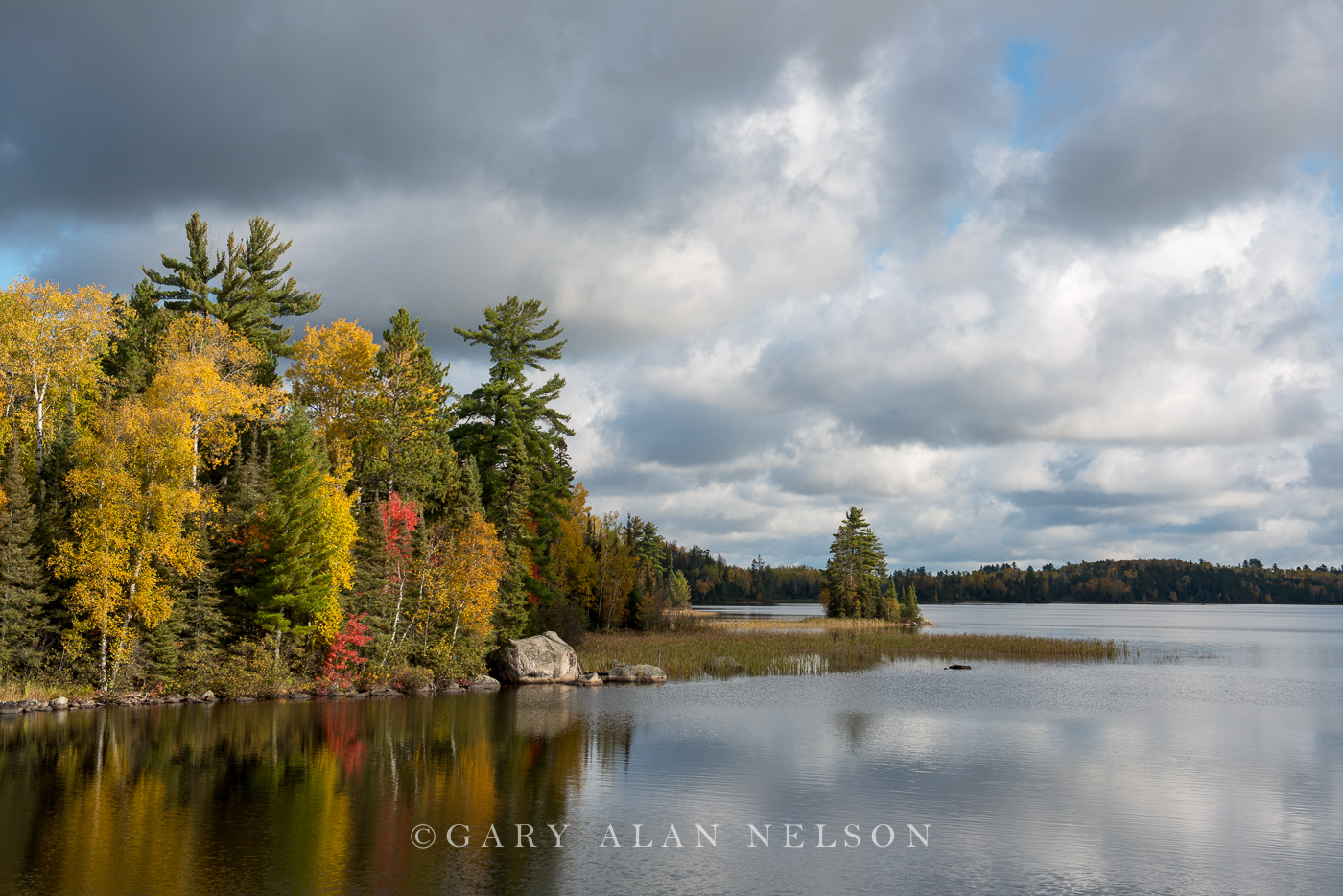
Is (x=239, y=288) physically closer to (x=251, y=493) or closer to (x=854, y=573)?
(x=251, y=493)

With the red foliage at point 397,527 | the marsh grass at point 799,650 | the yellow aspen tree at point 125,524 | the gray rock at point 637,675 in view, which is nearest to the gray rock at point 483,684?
the gray rock at point 637,675

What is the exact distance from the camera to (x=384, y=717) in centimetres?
4062

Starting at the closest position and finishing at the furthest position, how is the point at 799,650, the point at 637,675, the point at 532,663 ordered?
the point at 532,663 → the point at 637,675 → the point at 799,650

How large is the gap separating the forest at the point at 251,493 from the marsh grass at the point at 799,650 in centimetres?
786

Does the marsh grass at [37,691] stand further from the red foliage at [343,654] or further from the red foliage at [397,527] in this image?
the red foliage at [397,527]

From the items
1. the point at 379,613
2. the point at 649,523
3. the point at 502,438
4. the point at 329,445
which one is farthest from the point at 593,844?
the point at 649,523

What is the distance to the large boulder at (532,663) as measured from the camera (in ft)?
187

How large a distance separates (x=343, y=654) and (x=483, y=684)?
8443 millimetres

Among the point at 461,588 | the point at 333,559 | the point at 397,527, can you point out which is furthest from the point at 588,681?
the point at 333,559

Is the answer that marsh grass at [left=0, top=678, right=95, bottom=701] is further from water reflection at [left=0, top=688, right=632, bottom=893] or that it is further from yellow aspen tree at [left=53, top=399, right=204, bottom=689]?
water reflection at [left=0, top=688, right=632, bottom=893]

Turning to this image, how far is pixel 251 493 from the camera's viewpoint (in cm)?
4784

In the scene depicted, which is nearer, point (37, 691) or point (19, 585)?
point (37, 691)

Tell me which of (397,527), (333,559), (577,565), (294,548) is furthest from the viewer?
(577,565)

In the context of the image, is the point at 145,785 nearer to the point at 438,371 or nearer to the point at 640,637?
the point at 438,371
